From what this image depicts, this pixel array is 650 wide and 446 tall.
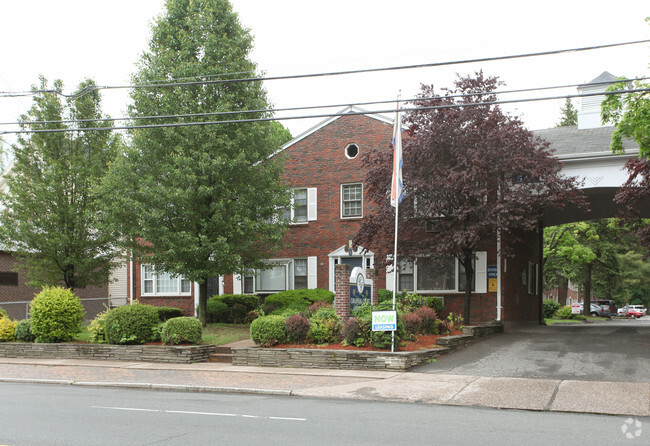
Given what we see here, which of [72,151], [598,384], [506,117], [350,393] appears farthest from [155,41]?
[598,384]

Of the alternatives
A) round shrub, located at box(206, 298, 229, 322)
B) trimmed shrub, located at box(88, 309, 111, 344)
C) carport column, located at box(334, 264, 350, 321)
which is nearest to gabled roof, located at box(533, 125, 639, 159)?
carport column, located at box(334, 264, 350, 321)

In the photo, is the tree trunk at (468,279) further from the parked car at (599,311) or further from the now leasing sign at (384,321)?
the parked car at (599,311)

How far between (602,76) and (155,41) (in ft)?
64.9

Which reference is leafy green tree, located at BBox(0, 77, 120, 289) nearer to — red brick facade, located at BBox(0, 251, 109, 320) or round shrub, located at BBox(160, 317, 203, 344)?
red brick facade, located at BBox(0, 251, 109, 320)

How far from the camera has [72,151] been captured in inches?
954

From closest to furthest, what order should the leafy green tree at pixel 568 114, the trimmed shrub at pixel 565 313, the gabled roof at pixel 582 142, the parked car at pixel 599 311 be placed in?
the gabled roof at pixel 582 142 < the trimmed shrub at pixel 565 313 < the parked car at pixel 599 311 < the leafy green tree at pixel 568 114

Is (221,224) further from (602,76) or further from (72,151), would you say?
(602,76)

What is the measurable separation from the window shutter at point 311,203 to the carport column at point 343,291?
8.98 m

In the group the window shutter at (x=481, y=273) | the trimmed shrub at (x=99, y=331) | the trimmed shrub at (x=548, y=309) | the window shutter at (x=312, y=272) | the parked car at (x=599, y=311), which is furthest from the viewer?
the parked car at (x=599, y=311)

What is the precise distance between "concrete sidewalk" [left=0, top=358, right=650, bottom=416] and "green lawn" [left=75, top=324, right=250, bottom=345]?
2.66 metres

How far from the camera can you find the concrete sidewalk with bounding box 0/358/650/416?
427 inches

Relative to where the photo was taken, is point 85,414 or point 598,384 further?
point 598,384

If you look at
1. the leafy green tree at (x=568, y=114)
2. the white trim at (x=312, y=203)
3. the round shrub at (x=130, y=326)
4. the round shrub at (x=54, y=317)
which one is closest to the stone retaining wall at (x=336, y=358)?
the round shrub at (x=130, y=326)

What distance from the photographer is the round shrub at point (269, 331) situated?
16875mm
